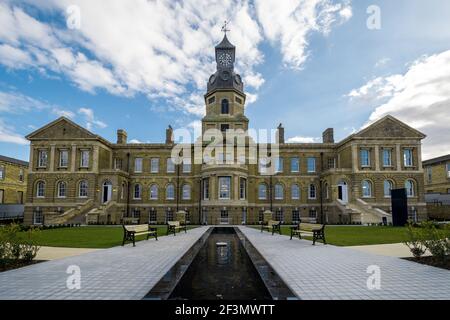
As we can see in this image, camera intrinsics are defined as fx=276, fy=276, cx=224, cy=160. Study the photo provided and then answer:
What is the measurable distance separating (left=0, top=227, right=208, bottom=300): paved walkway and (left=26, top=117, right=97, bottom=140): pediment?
92.1ft

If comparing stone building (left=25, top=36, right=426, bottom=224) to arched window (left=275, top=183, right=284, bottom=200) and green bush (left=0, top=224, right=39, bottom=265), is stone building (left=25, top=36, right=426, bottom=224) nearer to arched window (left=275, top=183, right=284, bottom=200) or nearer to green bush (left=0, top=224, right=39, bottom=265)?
arched window (left=275, top=183, right=284, bottom=200)

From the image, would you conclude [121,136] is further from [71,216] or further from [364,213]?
[364,213]

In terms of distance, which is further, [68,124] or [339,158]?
[339,158]

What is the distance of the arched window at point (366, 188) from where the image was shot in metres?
33.1

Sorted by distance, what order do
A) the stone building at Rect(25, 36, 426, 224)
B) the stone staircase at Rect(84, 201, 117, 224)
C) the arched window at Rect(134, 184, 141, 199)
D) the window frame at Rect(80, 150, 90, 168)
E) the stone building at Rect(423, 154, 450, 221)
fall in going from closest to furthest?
1. the stone staircase at Rect(84, 201, 117, 224)
2. the stone building at Rect(25, 36, 426, 224)
3. the window frame at Rect(80, 150, 90, 168)
4. the stone building at Rect(423, 154, 450, 221)
5. the arched window at Rect(134, 184, 141, 199)

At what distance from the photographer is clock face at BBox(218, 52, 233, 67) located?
134ft

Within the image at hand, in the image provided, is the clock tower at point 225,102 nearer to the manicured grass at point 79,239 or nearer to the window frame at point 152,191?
the window frame at point 152,191

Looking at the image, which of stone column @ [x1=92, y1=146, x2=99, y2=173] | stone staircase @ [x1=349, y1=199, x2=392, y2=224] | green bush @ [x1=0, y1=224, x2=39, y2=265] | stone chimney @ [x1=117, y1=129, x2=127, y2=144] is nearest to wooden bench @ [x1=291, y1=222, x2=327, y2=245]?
green bush @ [x1=0, y1=224, x2=39, y2=265]

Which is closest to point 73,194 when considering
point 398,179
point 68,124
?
point 68,124

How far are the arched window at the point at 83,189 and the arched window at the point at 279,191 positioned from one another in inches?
938

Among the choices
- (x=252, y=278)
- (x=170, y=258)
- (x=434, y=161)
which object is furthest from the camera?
(x=434, y=161)

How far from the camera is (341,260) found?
8898mm
